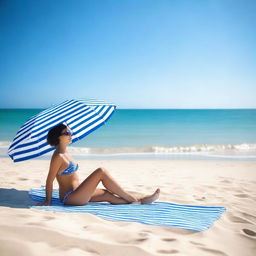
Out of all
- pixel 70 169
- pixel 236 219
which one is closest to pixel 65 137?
pixel 70 169

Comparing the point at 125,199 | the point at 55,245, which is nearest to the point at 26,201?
the point at 125,199

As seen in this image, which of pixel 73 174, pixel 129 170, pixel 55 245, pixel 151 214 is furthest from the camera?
pixel 129 170

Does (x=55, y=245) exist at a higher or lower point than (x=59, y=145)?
lower

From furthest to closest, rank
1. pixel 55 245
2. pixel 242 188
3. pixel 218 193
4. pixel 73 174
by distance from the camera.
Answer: pixel 242 188
pixel 218 193
pixel 73 174
pixel 55 245

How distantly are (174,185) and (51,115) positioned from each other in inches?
125

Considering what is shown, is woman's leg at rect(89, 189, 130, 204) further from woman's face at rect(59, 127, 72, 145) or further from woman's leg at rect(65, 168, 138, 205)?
woman's face at rect(59, 127, 72, 145)

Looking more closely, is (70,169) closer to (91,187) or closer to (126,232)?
(91,187)

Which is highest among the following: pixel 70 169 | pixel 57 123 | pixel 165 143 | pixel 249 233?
pixel 57 123

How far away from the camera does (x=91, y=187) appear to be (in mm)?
3861

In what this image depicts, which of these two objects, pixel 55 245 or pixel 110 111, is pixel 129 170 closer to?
pixel 110 111

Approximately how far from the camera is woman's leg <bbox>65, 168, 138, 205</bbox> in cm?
383

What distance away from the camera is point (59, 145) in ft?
12.6

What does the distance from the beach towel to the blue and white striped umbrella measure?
89 centimetres

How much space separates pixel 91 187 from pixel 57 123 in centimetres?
122
